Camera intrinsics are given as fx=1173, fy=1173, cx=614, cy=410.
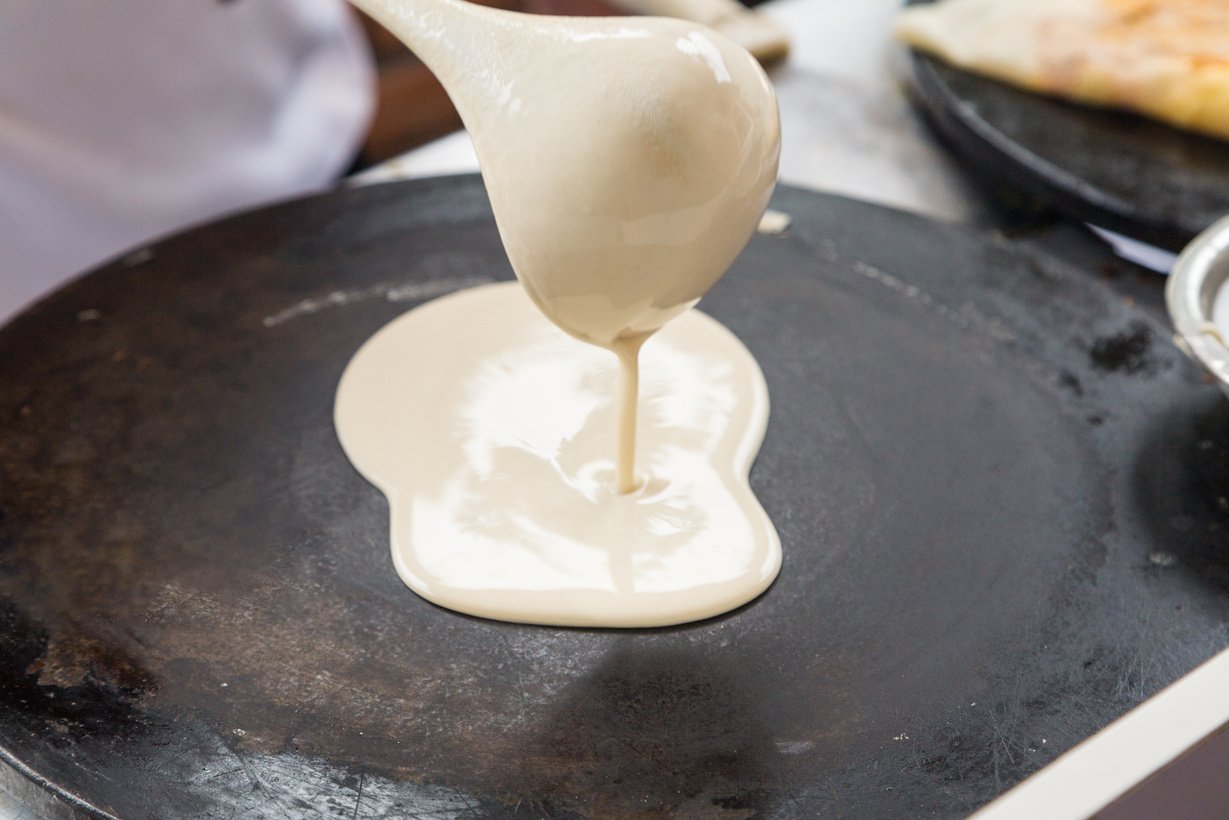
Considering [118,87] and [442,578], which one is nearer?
[442,578]

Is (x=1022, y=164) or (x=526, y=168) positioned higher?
(x=526, y=168)

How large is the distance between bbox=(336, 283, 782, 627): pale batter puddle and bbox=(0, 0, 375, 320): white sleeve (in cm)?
56

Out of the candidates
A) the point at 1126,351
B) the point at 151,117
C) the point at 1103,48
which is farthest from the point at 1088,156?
the point at 151,117

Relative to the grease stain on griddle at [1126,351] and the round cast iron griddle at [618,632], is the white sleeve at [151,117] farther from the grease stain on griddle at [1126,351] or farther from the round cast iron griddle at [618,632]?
the grease stain on griddle at [1126,351]

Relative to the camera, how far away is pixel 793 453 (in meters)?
1.07

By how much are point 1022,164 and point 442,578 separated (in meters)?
0.88

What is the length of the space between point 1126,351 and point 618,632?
623mm

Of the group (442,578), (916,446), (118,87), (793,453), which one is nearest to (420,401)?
(442,578)

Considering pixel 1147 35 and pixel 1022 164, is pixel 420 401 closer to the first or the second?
pixel 1022 164

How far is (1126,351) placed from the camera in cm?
118

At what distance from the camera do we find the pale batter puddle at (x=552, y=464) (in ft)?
3.06

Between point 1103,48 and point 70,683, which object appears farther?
point 1103,48

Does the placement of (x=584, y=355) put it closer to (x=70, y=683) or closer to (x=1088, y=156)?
(x=70, y=683)


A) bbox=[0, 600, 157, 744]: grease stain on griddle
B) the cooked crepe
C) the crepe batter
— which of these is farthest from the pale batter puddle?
the cooked crepe
